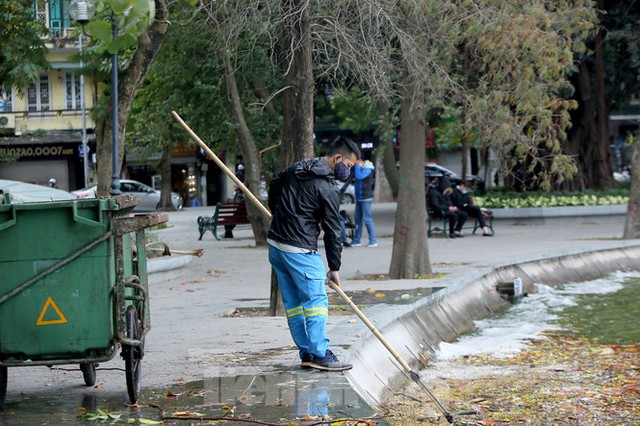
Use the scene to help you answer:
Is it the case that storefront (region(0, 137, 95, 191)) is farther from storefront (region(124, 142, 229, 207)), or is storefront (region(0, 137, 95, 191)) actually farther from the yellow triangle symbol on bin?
the yellow triangle symbol on bin

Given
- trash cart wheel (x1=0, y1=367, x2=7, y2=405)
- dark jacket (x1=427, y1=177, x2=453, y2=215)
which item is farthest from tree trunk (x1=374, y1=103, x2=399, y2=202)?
trash cart wheel (x1=0, y1=367, x2=7, y2=405)

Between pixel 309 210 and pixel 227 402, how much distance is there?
177 centimetres

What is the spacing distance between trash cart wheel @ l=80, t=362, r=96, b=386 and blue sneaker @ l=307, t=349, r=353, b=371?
158 cm

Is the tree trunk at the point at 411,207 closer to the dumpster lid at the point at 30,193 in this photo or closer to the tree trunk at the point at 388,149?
the tree trunk at the point at 388,149

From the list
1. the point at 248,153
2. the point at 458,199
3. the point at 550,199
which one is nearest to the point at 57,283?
the point at 248,153

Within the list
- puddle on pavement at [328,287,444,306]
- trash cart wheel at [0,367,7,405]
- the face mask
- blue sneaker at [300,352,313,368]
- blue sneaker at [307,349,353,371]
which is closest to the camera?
trash cart wheel at [0,367,7,405]

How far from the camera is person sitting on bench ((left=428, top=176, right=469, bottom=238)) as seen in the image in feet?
83.0

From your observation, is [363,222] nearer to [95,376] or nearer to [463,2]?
[463,2]

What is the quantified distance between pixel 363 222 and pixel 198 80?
561 cm

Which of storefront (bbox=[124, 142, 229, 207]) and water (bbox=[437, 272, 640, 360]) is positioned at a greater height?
storefront (bbox=[124, 142, 229, 207])

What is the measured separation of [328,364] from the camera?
8.20 m

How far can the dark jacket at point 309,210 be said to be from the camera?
8344 millimetres

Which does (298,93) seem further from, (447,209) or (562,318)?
(447,209)

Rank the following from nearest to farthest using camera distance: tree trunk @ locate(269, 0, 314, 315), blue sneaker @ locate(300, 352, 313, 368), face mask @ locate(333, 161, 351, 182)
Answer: blue sneaker @ locate(300, 352, 313, 368) < face mask @ locate(333, 161, 351, 182) < tree trunk @ locate(269, 0, 314, 315)
